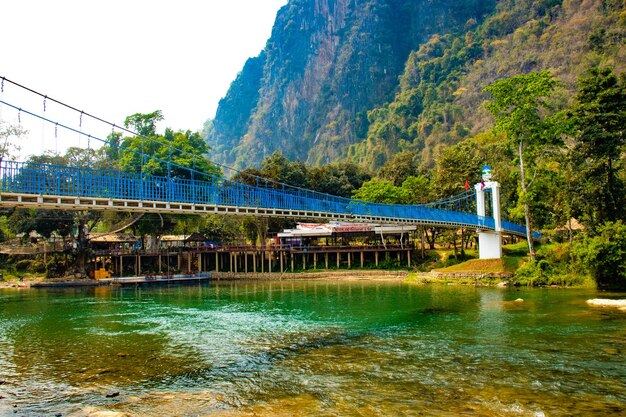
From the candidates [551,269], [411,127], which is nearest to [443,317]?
[551,269]

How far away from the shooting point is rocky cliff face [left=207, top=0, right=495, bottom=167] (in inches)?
5832

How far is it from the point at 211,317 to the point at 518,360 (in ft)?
48.6

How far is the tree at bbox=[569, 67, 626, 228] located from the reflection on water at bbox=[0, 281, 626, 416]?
8396mm

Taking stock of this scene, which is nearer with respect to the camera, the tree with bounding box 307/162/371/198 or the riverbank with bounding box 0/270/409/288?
the riverbank with bounding box 0/270/409/288

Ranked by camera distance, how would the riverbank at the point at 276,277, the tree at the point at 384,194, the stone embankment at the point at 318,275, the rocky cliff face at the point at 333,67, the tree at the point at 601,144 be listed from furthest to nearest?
the rocky cliff face at the point at 333,67
the tree at the point at 384,194
the stone embankment at the point at 318,275
the riverbank at the point at 276,277
the tree at the point at 601,144

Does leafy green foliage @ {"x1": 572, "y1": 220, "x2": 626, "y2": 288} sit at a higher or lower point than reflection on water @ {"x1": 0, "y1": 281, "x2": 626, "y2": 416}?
higher

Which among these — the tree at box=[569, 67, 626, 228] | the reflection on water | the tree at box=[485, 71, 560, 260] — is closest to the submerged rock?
the reflection on water

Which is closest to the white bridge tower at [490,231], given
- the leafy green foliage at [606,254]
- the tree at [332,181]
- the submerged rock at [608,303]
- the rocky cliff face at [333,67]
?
the leafy green foliage at [606,254]

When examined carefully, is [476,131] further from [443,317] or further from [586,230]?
[443,317]

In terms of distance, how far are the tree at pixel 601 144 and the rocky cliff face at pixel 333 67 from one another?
109m

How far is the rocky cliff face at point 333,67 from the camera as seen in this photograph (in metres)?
148

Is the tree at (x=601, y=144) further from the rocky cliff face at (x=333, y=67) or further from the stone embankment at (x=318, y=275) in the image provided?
the rocky cliff face at (x=333, y=67)

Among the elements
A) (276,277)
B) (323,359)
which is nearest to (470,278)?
(276,277)

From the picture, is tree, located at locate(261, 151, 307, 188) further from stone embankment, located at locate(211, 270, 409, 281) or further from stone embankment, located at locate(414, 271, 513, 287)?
stone embankment, located at locate(414, 271, 513, 287)
